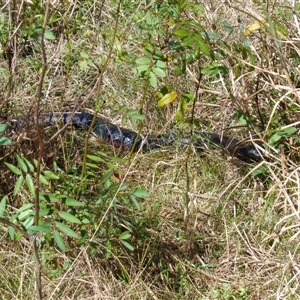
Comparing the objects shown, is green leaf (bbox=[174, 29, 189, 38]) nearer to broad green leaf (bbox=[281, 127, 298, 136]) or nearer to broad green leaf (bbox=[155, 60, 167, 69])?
broad green leaf (bbox=[155, 60, 167, 69])

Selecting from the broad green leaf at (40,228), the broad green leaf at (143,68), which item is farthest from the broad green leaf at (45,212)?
the broad green leaf at (143,68)

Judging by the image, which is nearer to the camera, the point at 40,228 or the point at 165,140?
the point at 40,228

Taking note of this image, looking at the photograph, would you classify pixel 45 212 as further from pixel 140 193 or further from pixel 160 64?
pixel 160 64

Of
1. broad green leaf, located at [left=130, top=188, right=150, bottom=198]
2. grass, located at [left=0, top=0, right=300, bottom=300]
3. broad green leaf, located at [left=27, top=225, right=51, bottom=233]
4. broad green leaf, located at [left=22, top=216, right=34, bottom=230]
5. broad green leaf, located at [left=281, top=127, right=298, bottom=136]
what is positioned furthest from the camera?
broad green leaf, located at [left=281, top=127, right=298, bottom=136]

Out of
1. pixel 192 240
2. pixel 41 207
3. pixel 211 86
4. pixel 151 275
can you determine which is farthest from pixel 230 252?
pixel 211 86

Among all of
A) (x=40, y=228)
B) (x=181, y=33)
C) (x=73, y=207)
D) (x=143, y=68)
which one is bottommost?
(x=73, y=207)

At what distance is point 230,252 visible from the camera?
3.01 metres

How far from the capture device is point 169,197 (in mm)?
3252

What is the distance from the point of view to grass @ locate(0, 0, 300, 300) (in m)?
2.65

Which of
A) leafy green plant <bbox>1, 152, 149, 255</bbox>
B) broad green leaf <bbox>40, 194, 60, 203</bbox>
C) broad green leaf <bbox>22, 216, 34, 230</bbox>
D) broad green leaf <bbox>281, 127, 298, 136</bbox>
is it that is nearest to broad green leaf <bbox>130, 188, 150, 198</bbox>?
leafy green plant <bbox>1, 152, 149, 255</bbox>

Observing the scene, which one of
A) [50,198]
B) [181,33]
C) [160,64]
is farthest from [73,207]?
[181,33]

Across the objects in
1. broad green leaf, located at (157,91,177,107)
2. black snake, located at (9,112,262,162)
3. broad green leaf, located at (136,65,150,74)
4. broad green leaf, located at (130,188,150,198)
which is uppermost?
broad green leaf, located at (136,65,150,74)

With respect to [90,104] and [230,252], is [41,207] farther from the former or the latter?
[90,104]

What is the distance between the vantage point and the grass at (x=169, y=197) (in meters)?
2.65
